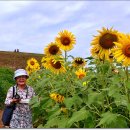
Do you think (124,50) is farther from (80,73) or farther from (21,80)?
(21,80)

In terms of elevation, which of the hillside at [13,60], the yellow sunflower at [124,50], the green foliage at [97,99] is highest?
the hillside at [13,60]

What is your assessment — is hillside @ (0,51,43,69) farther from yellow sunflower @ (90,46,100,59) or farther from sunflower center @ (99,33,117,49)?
sunflower center @ (99,33,117,49)

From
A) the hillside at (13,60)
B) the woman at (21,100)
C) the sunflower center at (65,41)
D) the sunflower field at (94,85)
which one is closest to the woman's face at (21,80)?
the woman at (21,100)

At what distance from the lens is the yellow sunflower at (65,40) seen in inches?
214

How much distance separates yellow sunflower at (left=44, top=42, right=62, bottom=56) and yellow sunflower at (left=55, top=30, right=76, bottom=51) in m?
0.17

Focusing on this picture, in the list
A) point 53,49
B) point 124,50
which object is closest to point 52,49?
point 53,49

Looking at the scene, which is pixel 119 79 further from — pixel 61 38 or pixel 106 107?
pixel 61 38

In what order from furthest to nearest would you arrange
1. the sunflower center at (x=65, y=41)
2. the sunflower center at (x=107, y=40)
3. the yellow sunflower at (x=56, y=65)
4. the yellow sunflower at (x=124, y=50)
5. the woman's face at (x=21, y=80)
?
the woman's face at (x=21, y=80)
the sunflower center at (x=65, y=41)
the yellow sunflower at (x=56, y=65)
the sunflower center at (x=107, y=40)
the yellow sunflower at (x=124, y=50)

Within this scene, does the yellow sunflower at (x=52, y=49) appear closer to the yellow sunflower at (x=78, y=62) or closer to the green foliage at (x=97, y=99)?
the yellow sunflower at (x=78, y=62)

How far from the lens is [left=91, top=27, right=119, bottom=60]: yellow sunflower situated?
13.5 ft

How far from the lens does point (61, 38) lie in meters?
5.48

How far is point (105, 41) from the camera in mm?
4148

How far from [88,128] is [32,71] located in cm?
548

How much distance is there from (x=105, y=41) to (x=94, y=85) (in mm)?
691
